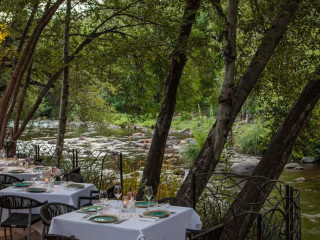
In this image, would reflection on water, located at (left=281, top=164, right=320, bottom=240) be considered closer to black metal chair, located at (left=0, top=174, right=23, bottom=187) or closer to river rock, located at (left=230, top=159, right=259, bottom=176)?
river rock, located at (left=230, top=159, right=259, bottom=176)

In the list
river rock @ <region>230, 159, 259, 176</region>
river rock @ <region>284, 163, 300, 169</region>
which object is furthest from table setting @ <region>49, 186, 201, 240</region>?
river rock @ <region>284, 163, 300, 169</region>

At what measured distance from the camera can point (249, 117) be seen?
29.2m

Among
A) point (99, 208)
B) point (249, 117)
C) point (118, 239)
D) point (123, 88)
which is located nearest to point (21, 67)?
point (123, 88)

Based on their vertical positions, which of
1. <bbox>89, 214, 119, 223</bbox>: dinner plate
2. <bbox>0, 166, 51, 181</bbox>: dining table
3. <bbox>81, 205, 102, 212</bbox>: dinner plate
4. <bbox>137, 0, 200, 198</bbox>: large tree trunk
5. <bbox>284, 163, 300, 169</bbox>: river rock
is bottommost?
<bbox>284, 163, 300, 169</bbox>: river rock


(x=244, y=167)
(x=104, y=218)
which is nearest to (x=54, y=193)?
(x=104, y=218)

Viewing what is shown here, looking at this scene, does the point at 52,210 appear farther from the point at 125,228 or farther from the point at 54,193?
the point at 125,228

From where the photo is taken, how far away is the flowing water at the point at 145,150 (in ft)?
38.2

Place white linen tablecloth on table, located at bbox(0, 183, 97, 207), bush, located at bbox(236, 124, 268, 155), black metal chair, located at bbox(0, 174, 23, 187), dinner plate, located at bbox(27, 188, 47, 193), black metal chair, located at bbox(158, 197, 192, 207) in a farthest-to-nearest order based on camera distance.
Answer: bush, located at bbox(236, 124, 268, 155), black metal chair, located at bbox(0, 174, 23, 187), dinner plate, located at bbox(27, 188, 47, 193), white linen tablecloth on table, located at bbox(0, 183, 97, 207), black metal chair, located at bbox(158, 197, 192, 207)

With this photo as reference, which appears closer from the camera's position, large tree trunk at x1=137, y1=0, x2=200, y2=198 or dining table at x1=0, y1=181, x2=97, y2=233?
dining table at x1=0, y1=181, x2=97, y2=233

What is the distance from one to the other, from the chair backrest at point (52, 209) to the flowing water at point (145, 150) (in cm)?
609

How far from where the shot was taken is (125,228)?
4.57 metres

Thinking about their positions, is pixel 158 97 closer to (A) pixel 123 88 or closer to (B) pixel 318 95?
(A) pixel 123 88

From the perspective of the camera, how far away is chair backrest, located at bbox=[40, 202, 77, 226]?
538 cm

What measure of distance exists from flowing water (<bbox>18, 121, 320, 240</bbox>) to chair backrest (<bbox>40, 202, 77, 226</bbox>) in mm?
6089
